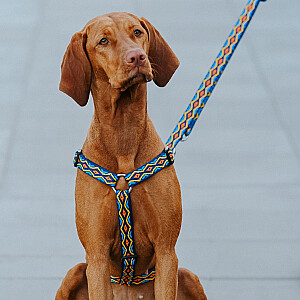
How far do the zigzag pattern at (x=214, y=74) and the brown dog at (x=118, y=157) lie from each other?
17 cm

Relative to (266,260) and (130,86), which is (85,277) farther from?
(266,260)

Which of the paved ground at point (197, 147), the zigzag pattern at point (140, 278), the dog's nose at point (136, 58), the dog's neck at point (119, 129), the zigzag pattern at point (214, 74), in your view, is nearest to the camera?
the dog's nose at point (136, 58)

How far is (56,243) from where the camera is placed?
5.39m

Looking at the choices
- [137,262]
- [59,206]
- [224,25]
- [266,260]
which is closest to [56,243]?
[59,206]

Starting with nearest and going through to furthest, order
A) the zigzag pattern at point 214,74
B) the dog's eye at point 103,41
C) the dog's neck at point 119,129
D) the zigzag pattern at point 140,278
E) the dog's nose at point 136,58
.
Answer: the dog's nose at point 136,58 < the dog's eye at point 103,41 < the dog's neck at point 119,129 < the zigzag pattern at point 214,74 < the zigzag pattern at point 140,278

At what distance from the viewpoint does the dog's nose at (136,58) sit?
3.07 m

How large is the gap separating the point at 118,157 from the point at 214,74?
0.60 meters

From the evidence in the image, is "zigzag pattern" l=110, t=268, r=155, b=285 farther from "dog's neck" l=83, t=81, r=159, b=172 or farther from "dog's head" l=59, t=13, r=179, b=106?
"dog's head" l=59, t=13, r=179, b=106

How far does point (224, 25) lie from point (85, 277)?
22.4ft

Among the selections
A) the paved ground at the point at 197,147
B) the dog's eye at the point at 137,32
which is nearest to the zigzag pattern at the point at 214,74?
the dog's eye at the point at 137,32

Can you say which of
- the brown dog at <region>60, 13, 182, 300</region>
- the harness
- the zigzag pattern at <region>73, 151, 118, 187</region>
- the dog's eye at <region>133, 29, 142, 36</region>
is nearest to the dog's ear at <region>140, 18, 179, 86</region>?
the brown dog at <region>60, 13, 182, 300</region>

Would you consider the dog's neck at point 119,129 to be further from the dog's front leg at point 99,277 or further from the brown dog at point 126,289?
the brown dog at point 126,289

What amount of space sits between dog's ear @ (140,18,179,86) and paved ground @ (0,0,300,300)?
1.85 metres

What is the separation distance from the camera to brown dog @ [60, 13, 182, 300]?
3289 millimetres
